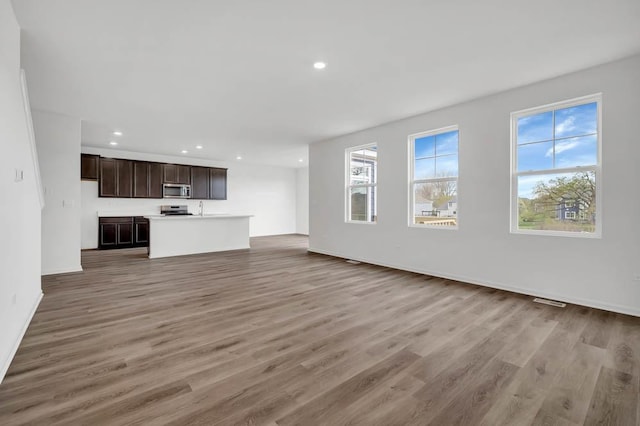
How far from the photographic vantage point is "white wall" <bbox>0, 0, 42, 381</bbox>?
2.08m

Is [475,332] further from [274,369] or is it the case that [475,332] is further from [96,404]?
[96,404]

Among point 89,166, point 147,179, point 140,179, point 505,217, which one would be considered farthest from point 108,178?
point 505,217

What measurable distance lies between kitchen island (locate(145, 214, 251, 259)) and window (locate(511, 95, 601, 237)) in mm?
6224

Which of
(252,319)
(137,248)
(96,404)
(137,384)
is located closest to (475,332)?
(252,319)

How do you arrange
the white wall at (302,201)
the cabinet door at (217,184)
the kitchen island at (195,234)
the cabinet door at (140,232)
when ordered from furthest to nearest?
the white wall at (302,201), the cabinet door at (217,184), the cabinet door at (140,232), the kitchen island at (195,234)

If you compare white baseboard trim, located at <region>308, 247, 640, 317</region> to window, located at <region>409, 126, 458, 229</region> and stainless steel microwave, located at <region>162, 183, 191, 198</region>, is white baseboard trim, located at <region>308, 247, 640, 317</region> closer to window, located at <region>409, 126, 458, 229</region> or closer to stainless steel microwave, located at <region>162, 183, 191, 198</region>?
window, located at <region>409, 126, 458, 229</region>

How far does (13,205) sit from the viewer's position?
2318 mm

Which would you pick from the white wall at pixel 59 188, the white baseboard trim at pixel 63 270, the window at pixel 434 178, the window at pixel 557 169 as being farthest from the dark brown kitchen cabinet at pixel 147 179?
the window at pixel 557 169

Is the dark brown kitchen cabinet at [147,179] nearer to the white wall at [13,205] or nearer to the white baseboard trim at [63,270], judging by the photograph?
the white baseboard trim at [63,270]

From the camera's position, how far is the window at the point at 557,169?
3.50 m

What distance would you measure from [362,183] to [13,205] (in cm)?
535

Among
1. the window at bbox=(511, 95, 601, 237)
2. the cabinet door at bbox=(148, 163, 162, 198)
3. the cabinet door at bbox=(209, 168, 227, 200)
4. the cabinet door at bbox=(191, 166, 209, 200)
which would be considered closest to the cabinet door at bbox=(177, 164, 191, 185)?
the cabinet door at bbox=(191, 166, 209, 200)

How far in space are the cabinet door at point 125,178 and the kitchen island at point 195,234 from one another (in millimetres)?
1956

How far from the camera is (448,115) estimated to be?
475 centimetres
